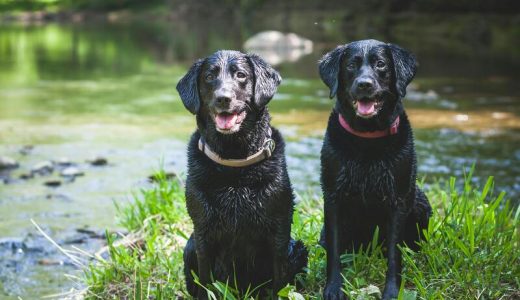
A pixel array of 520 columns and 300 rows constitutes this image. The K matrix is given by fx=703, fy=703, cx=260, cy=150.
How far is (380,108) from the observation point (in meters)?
3.86

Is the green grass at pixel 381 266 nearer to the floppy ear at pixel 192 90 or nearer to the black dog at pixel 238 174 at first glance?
the black dog at pixel 238 174

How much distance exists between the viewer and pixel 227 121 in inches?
149

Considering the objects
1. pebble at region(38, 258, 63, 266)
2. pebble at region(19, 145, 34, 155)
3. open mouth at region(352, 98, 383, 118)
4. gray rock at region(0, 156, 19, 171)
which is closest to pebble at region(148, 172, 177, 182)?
pebble at region(38, 258, 63, 266)

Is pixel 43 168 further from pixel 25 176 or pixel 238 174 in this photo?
pixel 238 174

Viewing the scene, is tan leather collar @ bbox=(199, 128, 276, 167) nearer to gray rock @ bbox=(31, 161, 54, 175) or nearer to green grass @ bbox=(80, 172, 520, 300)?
green grass @ bbox=(80, 172, 520, 300)

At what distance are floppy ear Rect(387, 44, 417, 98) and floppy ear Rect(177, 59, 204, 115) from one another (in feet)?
3.57

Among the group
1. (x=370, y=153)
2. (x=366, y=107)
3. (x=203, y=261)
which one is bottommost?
(x=203, y=261)

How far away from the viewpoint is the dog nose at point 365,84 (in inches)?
145

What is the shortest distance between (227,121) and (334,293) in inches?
45.1

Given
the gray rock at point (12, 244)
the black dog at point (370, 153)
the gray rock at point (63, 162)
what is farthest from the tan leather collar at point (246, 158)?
the gray rock at point (63, 162)

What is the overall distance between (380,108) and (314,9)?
36.8 m

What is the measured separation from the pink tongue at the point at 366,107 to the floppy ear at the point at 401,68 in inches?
8.2

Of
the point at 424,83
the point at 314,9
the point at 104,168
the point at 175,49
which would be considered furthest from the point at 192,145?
the point at 314,9

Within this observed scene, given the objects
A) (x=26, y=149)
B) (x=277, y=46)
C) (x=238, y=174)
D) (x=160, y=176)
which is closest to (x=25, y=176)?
(x=26, y=149)
